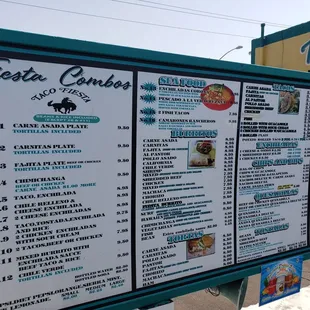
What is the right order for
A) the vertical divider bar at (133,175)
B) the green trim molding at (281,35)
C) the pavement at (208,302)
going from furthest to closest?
1. the green trim molding at (281,35)
2. the pavement at (208,302)
3. the vertical divider bar at (133,175)

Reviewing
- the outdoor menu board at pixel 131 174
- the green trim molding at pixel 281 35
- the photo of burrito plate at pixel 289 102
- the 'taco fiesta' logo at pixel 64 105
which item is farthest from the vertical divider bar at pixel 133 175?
the green trim molding at pixel 281 35

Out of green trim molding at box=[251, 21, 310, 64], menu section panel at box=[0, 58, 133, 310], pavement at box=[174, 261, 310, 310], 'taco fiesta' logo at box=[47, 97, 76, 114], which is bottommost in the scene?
pavement at box=[174, 261, 310, 310]

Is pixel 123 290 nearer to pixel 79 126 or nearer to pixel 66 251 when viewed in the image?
pixel 66 251

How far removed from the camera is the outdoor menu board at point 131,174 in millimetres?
1200

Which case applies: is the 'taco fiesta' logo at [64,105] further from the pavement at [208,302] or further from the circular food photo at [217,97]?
the pavement at [208,302]

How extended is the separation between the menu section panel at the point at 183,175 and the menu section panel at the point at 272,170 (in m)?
0.09

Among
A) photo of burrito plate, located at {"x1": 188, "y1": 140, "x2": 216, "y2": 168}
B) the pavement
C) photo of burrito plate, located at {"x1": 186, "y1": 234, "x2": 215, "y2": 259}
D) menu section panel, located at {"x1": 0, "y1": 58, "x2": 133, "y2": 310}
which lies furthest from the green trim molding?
menu section panel, located at {"x1": 0, "y1": 58, "x2": 133, "y2": 310}

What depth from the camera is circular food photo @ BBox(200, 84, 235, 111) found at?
158 cm

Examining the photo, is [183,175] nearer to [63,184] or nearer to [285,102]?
[63,184]

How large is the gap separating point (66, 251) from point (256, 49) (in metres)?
7.70

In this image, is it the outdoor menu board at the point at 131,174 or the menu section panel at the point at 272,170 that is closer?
the outdoor menu board at the point at 131,174

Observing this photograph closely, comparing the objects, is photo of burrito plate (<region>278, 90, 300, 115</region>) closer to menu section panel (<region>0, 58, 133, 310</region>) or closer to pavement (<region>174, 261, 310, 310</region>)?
menu section panel (<region>0, 58, 133, 310</region>)

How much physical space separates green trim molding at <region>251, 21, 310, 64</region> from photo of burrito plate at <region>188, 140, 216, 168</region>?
6052 mm

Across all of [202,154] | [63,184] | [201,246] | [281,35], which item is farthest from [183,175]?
[281,35]
